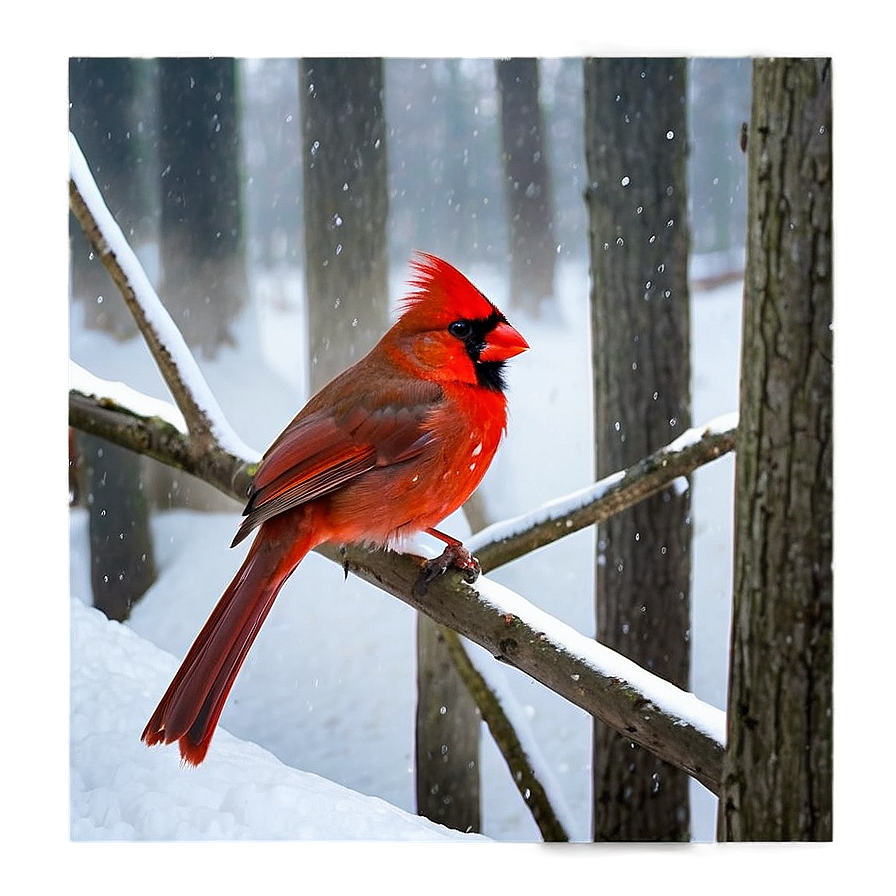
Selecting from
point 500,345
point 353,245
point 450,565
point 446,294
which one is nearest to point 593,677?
point 450,565

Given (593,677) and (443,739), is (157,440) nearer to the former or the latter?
(443,739)

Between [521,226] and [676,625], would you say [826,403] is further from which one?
[521,226]

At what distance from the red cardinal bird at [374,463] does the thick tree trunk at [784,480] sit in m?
0.44

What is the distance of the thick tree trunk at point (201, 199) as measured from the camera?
2.12 m

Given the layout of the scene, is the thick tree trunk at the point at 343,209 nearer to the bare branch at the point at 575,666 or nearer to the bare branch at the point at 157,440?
the bare branch at the point at 157,440

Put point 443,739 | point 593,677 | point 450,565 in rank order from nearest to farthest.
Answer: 1. point 593,677
2. point 450,565
3. point 443,739

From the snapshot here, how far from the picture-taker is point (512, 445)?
2113 millimetres

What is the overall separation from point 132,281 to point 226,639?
2.18 feet

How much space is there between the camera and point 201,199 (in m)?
2.12

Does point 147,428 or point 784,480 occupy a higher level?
point 147,428

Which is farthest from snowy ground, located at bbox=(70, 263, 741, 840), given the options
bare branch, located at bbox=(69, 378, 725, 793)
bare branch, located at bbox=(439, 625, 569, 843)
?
bare branch, located at bbox=(69, 378, 725, 793)

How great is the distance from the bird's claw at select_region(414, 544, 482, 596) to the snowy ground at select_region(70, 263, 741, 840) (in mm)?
131

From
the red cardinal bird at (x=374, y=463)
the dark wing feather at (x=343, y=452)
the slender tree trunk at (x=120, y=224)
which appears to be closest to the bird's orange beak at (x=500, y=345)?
the red cardinal bird at (x=374, y=463)

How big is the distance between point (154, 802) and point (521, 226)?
1222mm
